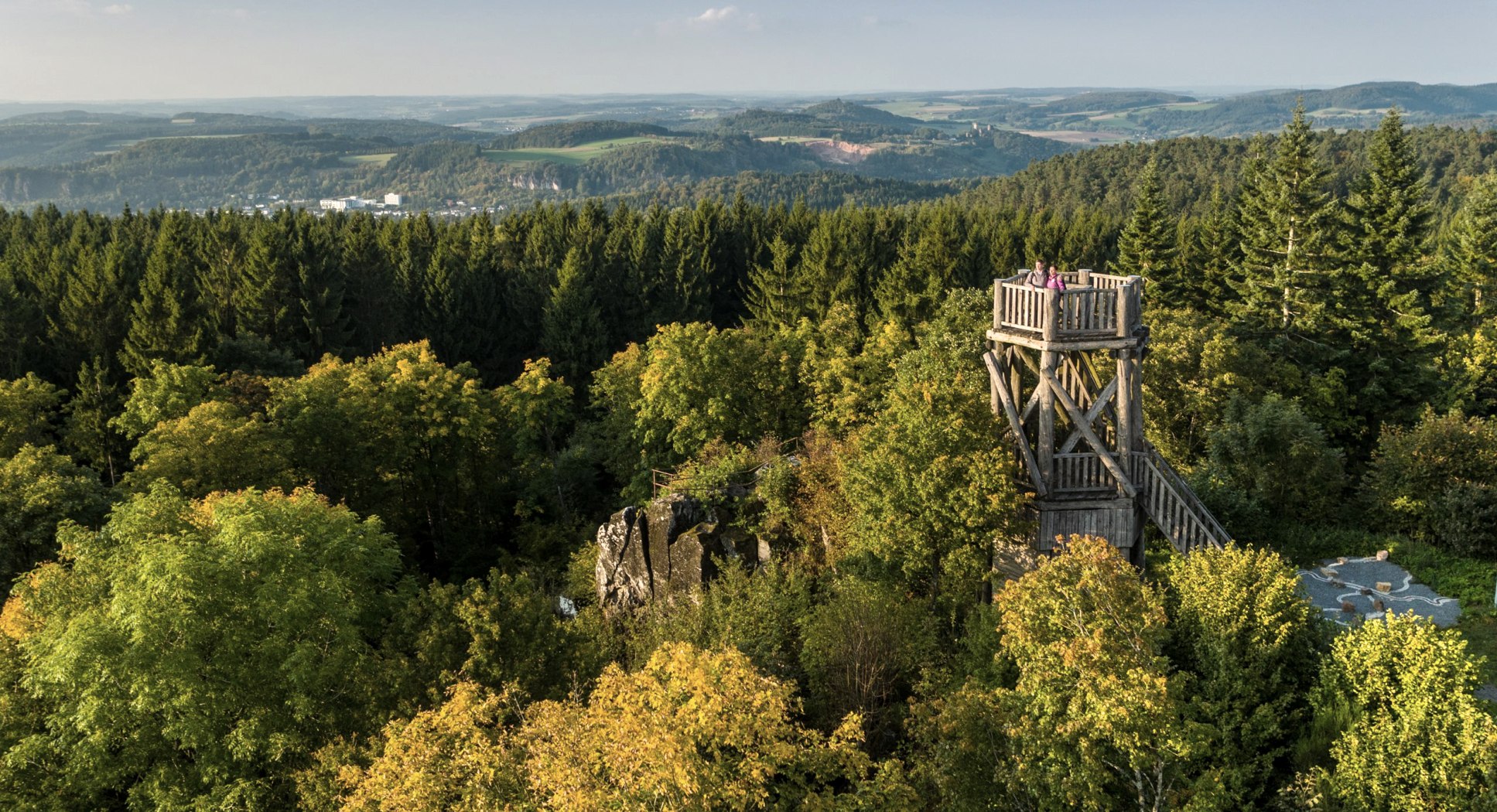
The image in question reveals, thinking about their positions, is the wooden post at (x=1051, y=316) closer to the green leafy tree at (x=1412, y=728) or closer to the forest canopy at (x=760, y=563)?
the forest canopy at (x=760, y=563)

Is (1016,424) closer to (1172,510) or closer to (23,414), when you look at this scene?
(1172,510)

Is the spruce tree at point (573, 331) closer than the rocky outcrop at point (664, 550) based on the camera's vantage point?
No

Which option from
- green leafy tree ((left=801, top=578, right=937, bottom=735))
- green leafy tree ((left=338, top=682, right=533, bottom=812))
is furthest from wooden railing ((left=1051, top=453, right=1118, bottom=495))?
green leafy tree ((left=338, top=682, right=533, bottom=812))

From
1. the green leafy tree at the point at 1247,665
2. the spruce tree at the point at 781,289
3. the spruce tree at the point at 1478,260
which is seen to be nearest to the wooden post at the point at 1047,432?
the green leafy tree at the point at 1247,665

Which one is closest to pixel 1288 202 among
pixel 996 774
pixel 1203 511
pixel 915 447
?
pixel 1203 511

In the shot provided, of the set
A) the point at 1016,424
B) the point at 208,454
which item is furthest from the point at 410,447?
the point at 1016,424

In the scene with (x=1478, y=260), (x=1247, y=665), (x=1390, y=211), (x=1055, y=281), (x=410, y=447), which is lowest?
(x=410, y=447)
